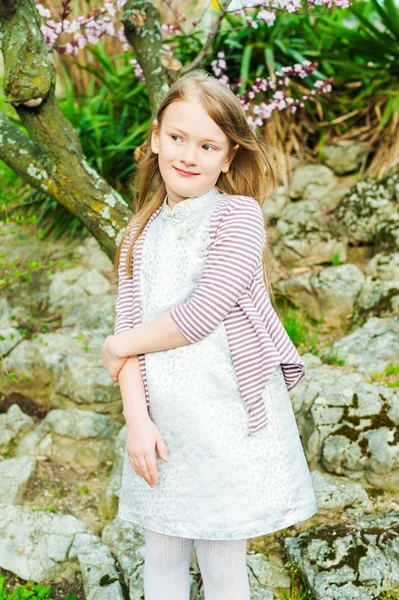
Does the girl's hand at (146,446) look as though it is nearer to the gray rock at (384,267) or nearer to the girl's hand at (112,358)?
the girl's hand at (112,358)

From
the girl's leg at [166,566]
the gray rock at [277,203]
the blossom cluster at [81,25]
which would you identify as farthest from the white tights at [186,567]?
the gray rock at [277,203]

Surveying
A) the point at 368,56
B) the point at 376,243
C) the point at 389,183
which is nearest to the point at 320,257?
the point at 376,243

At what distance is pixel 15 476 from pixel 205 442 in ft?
5.38

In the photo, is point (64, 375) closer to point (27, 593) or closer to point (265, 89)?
point (27, 593)

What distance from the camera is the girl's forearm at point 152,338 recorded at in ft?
5.24

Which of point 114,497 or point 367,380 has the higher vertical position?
point 367,380

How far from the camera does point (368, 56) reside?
4586 millimetres

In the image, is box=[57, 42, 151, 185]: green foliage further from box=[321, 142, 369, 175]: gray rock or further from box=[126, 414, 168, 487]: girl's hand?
box=[126, 414, 168, 487]: girl's hand

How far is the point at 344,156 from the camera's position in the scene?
4.58 metres

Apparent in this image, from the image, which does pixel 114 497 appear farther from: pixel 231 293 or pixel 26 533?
pixel 231 293

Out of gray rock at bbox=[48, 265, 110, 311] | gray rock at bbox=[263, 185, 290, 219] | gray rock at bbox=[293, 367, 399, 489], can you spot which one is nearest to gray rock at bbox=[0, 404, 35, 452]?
gray rock at bbox=[48, 265, 110, 311]

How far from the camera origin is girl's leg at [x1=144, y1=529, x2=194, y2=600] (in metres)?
1.79

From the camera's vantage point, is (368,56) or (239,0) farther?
(368,56)

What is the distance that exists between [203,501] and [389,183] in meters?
3.09
